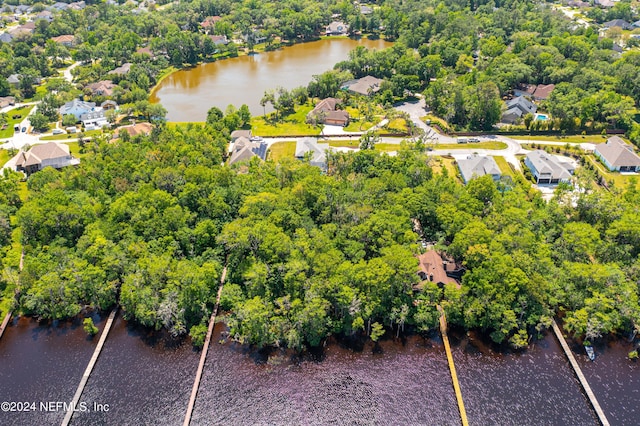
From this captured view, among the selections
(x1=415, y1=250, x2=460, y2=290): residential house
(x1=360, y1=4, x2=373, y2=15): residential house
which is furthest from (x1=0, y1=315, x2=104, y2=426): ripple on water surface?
(x1=360, y1=4, x2=373, y2=15): residential house

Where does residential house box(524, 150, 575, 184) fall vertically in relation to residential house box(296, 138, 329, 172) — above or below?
below

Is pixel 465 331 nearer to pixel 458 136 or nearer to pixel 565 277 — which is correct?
pixel 565 277

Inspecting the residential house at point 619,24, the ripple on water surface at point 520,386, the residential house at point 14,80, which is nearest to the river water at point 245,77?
the residential house at point 14,80

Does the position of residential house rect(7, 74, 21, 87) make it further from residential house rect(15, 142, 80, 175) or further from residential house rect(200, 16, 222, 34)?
residential house rect(200, 16, 222, 34)

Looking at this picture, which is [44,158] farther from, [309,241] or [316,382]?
[316,382]

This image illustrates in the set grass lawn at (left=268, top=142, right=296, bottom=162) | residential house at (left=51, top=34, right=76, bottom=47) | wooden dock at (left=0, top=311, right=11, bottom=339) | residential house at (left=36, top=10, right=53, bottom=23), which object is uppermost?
residential house at (left=36, top=10, right=53, bottom=23)

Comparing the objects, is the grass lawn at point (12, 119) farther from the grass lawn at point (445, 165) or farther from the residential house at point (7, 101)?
the grass lawn at point (445, 165)

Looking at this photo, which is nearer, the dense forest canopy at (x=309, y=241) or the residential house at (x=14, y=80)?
the dense forest canopy at (x=309, y=241)

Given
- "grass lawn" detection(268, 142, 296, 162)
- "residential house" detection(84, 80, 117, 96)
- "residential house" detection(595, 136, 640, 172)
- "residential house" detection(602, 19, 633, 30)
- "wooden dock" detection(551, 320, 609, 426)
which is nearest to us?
Answer: "wooden dock" detection(551, 320, 609, 426)
